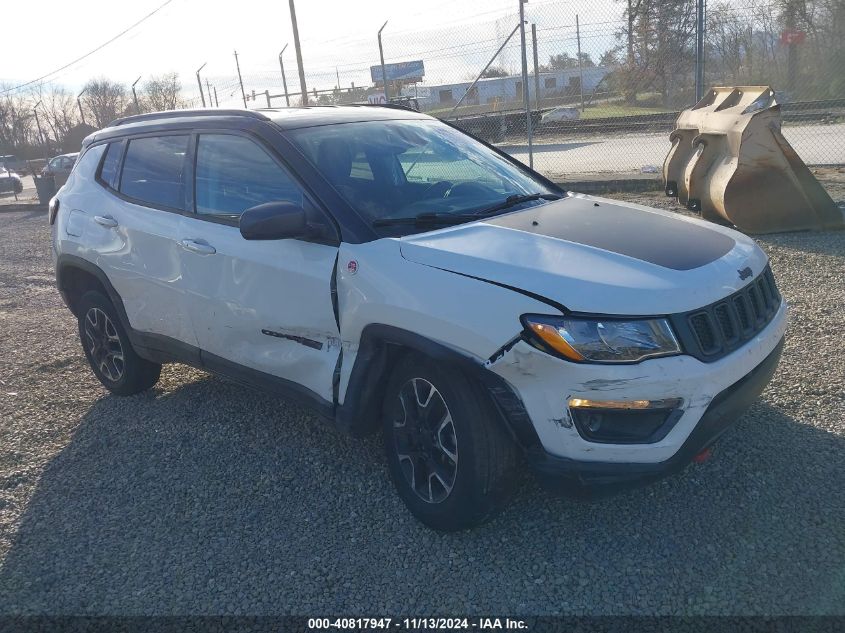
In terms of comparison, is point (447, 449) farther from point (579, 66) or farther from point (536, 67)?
point (579, 66)

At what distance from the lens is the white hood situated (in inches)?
107

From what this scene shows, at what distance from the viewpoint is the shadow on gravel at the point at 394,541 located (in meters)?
2.80

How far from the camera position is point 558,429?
8.91ft

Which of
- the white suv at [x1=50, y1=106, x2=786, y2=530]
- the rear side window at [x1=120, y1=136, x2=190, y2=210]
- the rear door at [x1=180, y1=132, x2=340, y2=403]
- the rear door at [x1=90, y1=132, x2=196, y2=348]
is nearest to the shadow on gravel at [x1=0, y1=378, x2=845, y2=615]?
the white suv at [x1=50, y1=106, x2=786, y2=530]

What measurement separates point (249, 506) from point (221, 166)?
5.88ft

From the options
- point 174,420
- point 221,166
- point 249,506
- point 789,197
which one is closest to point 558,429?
point 249,506

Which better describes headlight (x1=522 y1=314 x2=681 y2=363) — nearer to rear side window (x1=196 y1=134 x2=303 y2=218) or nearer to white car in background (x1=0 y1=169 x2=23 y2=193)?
rear side window (x1=196 y1=134 x2=303 y2=218)

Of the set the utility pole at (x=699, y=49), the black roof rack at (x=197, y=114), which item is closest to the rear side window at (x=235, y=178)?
the black roof rack at (x=197, y=114)

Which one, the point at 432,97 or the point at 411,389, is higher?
the point at 432,97

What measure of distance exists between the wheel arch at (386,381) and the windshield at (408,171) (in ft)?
1.74

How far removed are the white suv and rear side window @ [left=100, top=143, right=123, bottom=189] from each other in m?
0.03

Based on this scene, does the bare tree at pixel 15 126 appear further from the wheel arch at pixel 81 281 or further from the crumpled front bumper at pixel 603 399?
the crumpled front bumper at pixel 603 399

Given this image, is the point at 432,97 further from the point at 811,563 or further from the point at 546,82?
the point at 811,563

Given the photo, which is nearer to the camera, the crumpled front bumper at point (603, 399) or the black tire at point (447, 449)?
the crumpled front bumper at point (603, 399)
